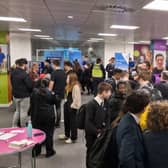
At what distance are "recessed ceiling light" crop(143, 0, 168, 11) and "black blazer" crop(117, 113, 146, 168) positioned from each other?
286 centimetres

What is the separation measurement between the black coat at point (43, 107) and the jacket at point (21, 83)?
3.66 feet

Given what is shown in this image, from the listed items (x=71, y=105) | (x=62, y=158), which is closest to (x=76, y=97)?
(x=71, y=105)

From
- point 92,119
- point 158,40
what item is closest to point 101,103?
point 92,119

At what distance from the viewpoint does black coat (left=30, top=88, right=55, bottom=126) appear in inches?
150

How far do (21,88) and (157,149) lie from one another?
12.3ft

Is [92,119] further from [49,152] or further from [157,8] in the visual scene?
[157,8]

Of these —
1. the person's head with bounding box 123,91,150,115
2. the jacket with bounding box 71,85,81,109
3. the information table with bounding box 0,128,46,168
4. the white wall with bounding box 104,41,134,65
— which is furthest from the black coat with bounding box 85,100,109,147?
the white wall with bounding box 104,41,134,65

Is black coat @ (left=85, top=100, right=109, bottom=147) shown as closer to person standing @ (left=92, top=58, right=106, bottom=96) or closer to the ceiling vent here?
the ceiling vent

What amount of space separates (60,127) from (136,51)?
13.7 m

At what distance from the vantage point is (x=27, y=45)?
1157cm

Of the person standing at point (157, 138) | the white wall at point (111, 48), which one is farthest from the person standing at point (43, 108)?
the white wall at point (111, 48)

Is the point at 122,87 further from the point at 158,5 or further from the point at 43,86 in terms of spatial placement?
the point at 158,5

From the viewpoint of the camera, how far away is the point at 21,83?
4.95m

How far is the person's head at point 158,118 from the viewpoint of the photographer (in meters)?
1.71
